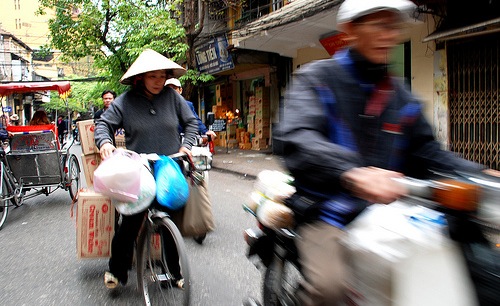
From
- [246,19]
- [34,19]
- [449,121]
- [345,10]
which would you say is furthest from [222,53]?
[34,19]

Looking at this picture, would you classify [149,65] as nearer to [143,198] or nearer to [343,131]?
[143,198]

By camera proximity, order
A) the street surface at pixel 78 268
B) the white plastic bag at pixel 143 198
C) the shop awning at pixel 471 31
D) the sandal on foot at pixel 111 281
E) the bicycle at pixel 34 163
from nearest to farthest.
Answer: the white plastic bag at pixel 143 198 → the sandal on foot at pixel 111 281 → the street surface at pixel 78 268 → the bicycle at pixel 34 163 → the shop awning at pixel 471 31

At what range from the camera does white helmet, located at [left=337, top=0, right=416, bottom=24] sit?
1458mm

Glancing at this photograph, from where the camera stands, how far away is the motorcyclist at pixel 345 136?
4.44 feet

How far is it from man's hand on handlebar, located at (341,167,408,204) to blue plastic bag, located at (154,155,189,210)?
1.60 meters

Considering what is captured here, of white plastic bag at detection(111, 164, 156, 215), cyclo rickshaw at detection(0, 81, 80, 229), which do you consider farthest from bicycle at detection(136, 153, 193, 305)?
cyclo rickshaw at detection(0, 81, 80, 229)

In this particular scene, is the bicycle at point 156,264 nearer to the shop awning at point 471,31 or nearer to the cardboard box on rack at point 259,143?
the shop awning at point 471,31

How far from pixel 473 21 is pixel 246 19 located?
27.4 ft

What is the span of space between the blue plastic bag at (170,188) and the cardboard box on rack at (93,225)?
2.79 ft

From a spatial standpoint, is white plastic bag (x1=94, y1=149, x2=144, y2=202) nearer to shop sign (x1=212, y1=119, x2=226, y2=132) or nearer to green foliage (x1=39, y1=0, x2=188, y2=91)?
green foliage (x1=39, y1=0, x2=188, y2=91)

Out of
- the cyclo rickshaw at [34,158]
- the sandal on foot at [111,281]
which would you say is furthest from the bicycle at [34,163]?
the sandal on foot at [111,281]

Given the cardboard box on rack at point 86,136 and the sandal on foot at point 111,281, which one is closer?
the sandal on foot at point 111,281

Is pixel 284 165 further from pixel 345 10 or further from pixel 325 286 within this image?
pixel 345 10

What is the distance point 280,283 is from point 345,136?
78 cm
